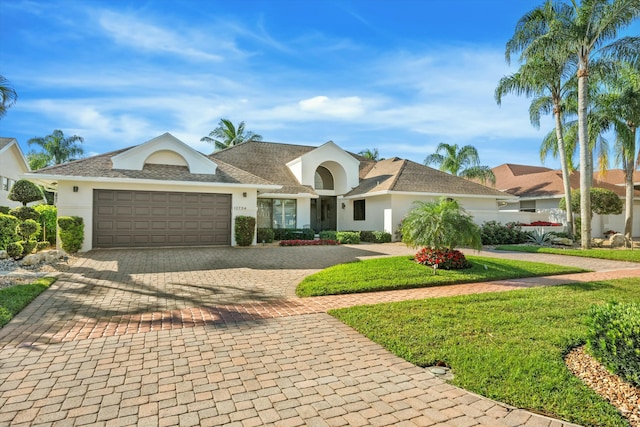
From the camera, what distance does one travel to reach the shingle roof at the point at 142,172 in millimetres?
14703

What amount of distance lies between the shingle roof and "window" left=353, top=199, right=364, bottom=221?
8.54 metres

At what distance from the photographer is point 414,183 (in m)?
21.5

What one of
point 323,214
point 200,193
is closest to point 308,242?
point 200,193

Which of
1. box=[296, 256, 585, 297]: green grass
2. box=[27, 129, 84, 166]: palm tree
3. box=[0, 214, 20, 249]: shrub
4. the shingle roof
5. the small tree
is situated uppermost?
box=[27, 129, 84, 166]: palm tree

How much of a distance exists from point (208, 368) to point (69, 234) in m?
12.8

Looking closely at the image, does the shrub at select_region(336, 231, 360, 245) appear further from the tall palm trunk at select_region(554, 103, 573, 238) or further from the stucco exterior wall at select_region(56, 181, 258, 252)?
the tall palm trunk at select_region(554, 103, 573, 238)

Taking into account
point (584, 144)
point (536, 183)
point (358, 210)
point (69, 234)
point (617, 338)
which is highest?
point (584, 144)

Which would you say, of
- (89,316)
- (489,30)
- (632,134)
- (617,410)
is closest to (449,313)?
(617,410)

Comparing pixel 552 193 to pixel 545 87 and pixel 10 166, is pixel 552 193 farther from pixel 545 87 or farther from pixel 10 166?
pixel 10 166

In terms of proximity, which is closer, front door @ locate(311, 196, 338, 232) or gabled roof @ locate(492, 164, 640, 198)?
front door @ locate(311, 196, 338, 232)

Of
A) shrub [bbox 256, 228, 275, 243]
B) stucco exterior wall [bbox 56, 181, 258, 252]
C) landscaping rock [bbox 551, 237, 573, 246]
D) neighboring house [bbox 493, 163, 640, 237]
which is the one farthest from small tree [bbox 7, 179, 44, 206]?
neighboring house [bbox 493, 163, 640, 237]

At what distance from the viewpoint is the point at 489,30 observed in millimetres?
12539

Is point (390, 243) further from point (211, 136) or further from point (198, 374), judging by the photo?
point (211, 136)

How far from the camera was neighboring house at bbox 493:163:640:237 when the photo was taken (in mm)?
26495
